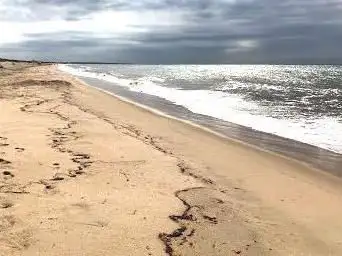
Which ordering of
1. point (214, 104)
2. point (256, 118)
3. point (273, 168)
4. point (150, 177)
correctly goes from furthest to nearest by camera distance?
point (214, 104), point (256, 118), point (273, 168), point (150, 177)

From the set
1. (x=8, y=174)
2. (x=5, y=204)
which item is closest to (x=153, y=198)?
(x=5, y=204)

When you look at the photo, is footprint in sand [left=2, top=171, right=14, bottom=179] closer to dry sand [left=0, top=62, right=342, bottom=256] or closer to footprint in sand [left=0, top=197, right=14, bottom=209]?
dry sand [left=0, top=62, right=342, bottom=256]

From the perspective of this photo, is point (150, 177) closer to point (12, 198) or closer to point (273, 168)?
point (12, 198)

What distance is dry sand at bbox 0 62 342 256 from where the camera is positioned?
4863 mm

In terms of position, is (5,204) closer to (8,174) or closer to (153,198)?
(8,174)

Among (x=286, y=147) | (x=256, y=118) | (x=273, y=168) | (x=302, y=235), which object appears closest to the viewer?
(x=302, y=235)

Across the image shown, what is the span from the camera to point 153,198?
20.7 feet

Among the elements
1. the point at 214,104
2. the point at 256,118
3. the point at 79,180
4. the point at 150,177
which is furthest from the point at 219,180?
the point at 214,104

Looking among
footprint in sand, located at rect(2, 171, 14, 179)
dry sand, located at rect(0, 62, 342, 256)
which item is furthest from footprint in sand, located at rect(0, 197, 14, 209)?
footprint in sand, located at rect(2, 171, 14, 179)

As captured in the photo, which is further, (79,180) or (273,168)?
(273,168)

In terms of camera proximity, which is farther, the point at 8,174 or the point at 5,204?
the point at 8,174

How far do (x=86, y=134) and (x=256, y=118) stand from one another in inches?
332

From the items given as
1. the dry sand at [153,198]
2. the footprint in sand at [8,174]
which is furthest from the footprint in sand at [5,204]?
the footprint in sand at [8,174]

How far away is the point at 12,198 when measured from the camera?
575 cm
